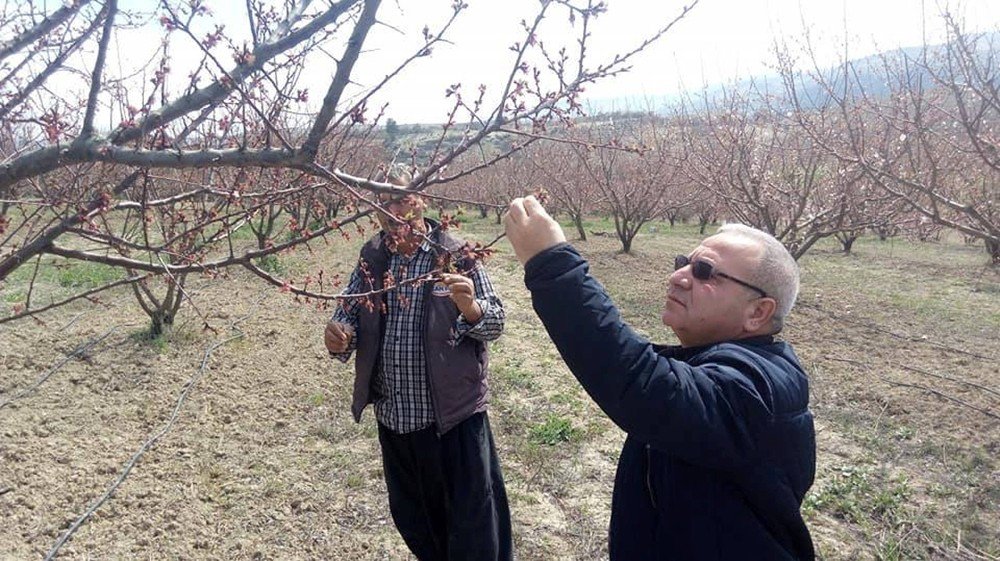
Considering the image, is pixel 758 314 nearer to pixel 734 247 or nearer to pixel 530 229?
pixel 734 247

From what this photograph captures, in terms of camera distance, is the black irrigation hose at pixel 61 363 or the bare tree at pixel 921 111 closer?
the bare tree at pixel 921 111

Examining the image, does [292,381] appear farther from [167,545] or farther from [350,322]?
[350,322]

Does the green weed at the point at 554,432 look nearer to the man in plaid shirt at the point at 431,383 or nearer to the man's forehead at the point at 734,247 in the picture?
the man in plaid shirt at the point at 431,383

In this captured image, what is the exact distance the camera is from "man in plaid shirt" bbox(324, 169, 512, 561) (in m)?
2.29

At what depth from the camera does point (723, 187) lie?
7.16 meters

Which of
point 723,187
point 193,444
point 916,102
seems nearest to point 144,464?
point 193,444

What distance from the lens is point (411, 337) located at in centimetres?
232

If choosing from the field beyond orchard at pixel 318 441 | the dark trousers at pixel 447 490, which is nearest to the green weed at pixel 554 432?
the field beyond orchard at pixel 318 441

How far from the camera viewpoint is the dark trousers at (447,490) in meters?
2.35

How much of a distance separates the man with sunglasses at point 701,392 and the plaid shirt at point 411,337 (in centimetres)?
99

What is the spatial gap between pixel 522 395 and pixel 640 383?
4021mm

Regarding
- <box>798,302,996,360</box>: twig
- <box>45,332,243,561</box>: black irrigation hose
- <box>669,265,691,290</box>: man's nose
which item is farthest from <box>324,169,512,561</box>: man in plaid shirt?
<box>798,302,996,360</box>: twig

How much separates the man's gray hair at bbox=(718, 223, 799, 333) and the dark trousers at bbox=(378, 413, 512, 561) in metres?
1.35

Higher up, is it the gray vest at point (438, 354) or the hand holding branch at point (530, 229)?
the hand holding branch at point (530, 229)
